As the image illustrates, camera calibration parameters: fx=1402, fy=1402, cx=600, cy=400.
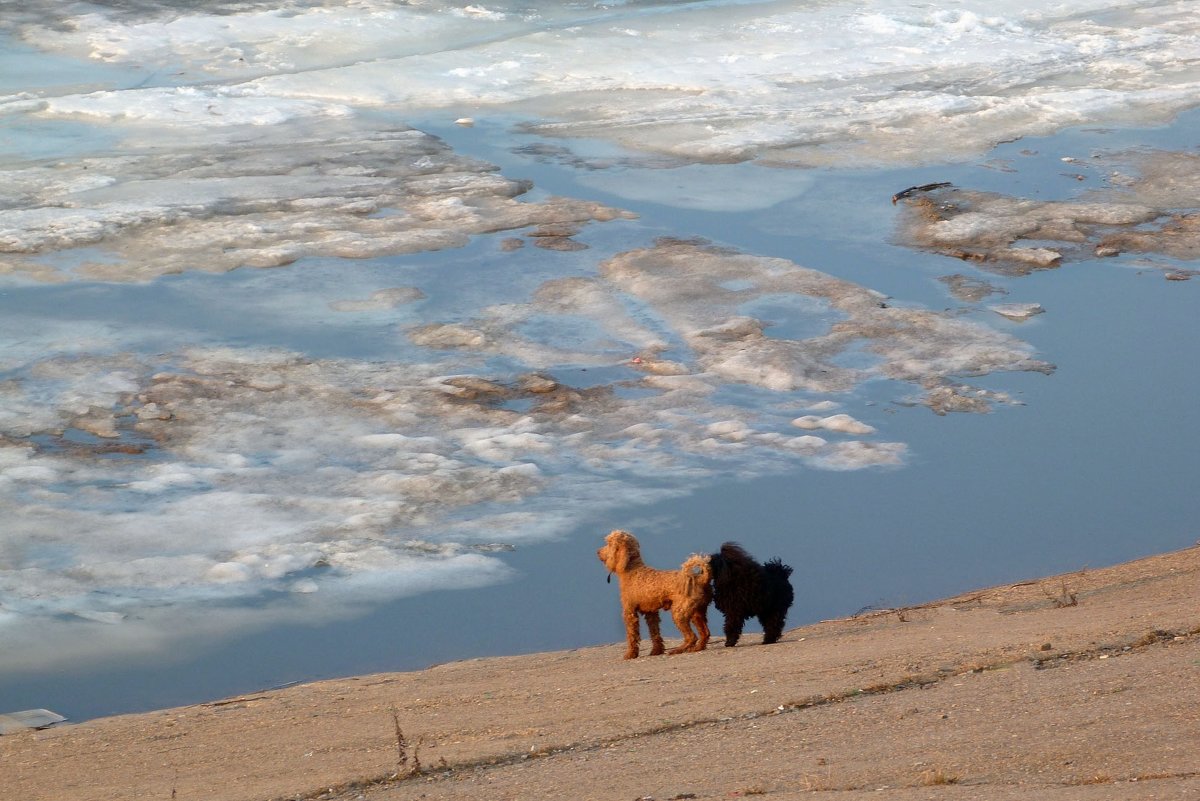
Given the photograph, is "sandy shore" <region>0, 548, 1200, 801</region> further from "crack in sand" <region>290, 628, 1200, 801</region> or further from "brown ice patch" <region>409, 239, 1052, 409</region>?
"brown ice patch" <region>409, 239, 1052, 409</region>

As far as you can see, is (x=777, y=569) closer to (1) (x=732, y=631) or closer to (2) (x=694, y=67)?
(1) (x=732, y=631)

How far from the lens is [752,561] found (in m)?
6.34

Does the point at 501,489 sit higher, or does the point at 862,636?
the point at 501,489

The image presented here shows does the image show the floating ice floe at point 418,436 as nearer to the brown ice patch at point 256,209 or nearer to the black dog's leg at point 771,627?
the brown ice patch at point 256,209

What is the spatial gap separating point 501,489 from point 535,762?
14.6 feet

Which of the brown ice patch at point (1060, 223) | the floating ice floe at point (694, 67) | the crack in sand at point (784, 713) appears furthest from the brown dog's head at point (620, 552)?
the floating ice floe at point (694, 67)

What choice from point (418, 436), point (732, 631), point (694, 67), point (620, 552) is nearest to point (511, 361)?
point (418, 436)

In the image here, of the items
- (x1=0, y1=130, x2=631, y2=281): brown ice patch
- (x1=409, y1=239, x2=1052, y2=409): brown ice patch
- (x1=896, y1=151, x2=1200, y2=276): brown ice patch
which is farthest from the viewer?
(x1=896, y1=151, x2=1200, y2=276): brown ice patch

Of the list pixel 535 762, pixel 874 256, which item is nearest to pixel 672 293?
pixel 874 256

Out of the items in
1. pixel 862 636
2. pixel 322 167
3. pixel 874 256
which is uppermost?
pixel 322 167

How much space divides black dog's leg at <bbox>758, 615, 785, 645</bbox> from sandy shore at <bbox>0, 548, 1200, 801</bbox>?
0.40ft

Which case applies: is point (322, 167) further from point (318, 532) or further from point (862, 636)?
point (862, 636)

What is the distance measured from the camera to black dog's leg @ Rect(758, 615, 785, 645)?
6.44 meters

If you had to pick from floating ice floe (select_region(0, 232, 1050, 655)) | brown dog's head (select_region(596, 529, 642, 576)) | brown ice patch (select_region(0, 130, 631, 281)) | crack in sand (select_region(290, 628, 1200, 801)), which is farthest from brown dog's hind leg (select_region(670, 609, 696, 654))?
→ brown ice patch (select_region(0, 130, 631, 281))
